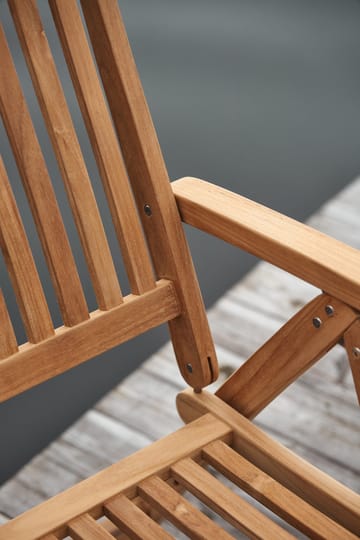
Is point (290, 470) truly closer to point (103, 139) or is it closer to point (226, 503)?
point (226, 503)

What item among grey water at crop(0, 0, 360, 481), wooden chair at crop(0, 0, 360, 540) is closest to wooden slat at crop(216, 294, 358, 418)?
wooden chair at crop(0, 0, 360, 540)

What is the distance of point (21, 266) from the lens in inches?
49.4

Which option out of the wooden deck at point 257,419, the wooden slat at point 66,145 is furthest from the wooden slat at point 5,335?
the wooden deck at point 257,419

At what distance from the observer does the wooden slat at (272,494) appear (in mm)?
1248

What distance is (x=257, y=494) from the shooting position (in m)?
1.30

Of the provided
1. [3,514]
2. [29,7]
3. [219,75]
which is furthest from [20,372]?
[219,75]

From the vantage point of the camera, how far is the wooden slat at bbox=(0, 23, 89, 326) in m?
1.21

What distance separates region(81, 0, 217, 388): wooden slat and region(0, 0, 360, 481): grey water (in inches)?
27.6

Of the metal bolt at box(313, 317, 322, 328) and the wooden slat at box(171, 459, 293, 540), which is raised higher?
the metal bolt at box(313, 317, 322, 328)

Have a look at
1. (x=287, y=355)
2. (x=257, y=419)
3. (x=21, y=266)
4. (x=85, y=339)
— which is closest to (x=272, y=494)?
(x=287, y=355)

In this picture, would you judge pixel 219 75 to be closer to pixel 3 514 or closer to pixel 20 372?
pixel 3 514

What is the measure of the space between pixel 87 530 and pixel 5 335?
0.84 feet

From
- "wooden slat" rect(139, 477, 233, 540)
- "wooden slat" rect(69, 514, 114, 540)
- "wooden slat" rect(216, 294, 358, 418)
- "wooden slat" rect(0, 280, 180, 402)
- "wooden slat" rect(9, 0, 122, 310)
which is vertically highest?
"wooden slat" rect(9, 0, 122, 310)

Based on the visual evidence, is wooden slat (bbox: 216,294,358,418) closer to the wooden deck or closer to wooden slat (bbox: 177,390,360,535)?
wooden slat (bbox: 177,390,360,535)
